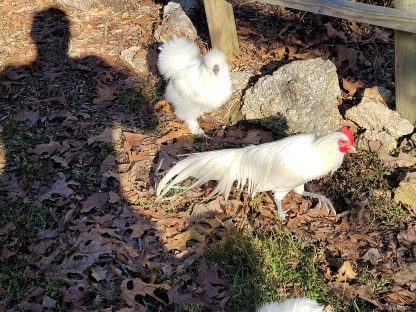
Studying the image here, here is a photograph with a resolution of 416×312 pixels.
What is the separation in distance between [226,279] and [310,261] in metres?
0.66

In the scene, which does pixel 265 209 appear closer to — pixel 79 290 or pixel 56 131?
pixel 79 290

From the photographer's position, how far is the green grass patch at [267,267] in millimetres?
4008

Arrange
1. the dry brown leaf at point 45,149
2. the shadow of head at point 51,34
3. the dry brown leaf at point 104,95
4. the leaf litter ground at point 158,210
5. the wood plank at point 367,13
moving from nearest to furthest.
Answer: the leaf litter ground at point 158,210 → the wood plank at point 367,13 → the dry brown leaf at point 45,149 → the dry brown leaf at point 104,95 → the shadow of head at point 51,34

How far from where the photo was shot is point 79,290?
13.4 ft

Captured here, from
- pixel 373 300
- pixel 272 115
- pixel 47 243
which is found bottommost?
pixel 373 300

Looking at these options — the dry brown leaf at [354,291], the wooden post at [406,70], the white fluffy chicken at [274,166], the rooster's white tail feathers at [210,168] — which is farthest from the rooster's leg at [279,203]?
the wooden post at [406,70]

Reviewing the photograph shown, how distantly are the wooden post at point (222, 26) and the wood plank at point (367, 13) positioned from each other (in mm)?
1368

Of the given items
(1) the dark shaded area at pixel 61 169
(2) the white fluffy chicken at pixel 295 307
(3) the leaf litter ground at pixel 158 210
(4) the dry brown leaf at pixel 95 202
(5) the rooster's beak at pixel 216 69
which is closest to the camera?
(2) the white fluffy chicken at pixel 295 307

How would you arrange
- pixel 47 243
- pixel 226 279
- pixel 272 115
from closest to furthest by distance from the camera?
pixel 226 279
pixel 47 243
pixel 272 115

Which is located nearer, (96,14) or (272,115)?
(272,115)

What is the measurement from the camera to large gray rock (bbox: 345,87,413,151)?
16.9 feet

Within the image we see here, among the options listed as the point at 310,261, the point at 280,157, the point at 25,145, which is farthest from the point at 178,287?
the point at 25,145

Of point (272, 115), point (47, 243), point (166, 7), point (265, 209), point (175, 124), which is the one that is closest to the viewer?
point (47, 243)

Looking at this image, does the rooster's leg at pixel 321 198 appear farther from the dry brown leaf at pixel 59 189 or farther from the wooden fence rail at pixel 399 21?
the dry brown leaf at pixel 59 189
